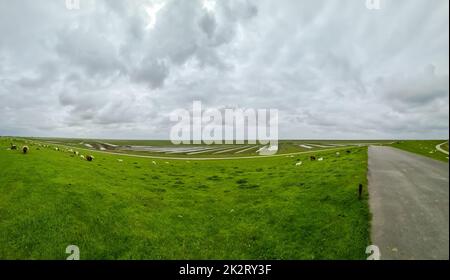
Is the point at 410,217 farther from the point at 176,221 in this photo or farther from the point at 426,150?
the point at 426,150

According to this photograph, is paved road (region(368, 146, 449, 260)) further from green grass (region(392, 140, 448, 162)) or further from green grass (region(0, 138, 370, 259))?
green grass (region(392, 140, 448, 162))

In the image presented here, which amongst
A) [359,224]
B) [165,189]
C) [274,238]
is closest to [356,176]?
[359,224]

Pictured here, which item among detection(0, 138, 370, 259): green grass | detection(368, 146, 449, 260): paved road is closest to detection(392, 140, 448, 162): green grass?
detection(368, 146, 449, 260): paved road

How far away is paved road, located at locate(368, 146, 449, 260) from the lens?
420 inches

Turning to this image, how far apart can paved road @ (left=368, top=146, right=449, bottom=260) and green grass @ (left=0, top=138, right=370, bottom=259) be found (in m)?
0.91

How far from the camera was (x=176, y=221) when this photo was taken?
18297 millimetres

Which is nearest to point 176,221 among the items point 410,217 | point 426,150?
point 410,217

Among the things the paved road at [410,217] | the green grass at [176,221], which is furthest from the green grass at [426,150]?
the green grass at [176,221]

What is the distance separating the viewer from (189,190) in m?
29.3

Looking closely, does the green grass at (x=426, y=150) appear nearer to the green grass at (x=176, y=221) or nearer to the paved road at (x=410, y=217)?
the paved road at (x=410, y=217)

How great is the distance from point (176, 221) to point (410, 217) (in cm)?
1456

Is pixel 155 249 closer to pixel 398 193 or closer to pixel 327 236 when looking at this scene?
pixel 327 236

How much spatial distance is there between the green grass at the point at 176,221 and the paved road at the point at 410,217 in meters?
0.91

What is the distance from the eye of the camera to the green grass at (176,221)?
13273 millimetres
